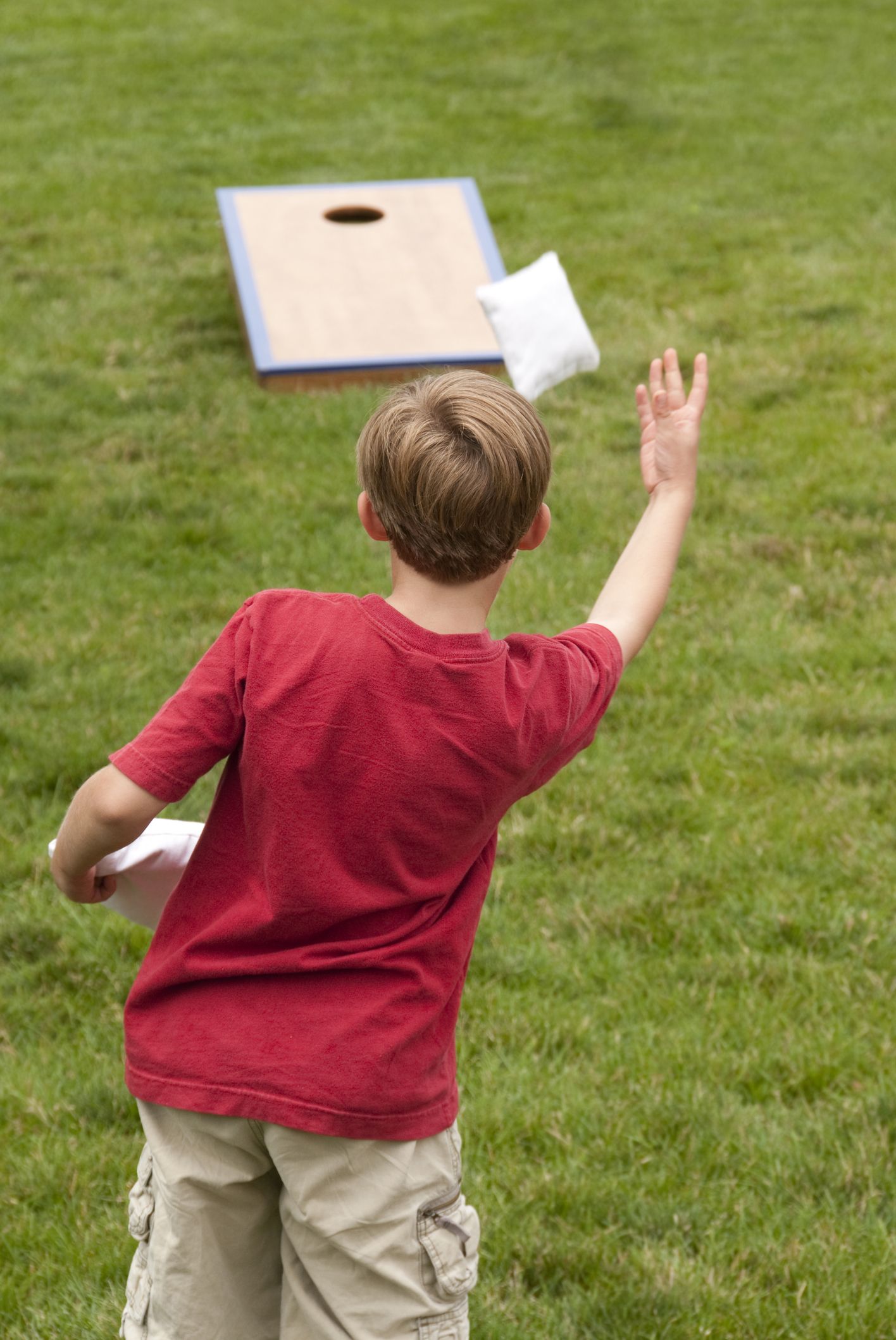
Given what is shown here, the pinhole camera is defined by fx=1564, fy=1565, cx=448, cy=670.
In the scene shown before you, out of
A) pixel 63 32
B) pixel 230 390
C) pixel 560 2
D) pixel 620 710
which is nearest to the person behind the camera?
pixel 620 710

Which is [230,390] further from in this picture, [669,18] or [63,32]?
[669,18]

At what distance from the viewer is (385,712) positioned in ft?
6.37

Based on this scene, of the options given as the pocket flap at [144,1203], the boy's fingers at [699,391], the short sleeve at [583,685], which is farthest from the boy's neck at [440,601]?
the pocket flap at [144,1203]

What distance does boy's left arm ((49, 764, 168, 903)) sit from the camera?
6.46 feet

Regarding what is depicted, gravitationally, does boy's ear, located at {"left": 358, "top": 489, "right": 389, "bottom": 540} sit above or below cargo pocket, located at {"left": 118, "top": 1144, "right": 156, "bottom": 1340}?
above

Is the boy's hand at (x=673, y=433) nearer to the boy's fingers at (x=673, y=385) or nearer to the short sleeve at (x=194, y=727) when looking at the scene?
Result: the boy's fingers at (x=673, y=385)

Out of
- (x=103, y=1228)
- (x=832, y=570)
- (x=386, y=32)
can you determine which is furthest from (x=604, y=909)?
(x=386, y=32)

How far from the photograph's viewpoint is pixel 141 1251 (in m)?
2.23

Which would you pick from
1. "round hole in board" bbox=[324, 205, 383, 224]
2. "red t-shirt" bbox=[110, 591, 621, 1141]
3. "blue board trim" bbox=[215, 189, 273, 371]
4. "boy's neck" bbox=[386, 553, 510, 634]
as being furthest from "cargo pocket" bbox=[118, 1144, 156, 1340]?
"round hole in board" bbox=[324, 205, 383, 224]

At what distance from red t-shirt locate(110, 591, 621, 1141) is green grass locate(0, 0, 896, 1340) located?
44.9 inches

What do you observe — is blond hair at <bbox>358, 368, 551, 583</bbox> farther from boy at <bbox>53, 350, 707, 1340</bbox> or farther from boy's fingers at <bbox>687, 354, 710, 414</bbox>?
boy's fingers at <bbox>687, 354, 710, 414</bbox>

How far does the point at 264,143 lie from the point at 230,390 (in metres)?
4.41

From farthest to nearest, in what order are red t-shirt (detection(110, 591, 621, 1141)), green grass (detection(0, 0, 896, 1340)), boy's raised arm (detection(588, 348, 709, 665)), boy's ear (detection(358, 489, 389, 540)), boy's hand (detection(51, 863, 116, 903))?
1. green grass (detection(0, 0, 896, 1340))
2. boy's raised arm (detection(588, 348, 709, 665))
3. boy's hand (detection(51, 863, 116, 903))
4. boy's ear (detection(358, 489, 389, 540))
5. red t-shirt (detection(110, 591, 621, 1141))

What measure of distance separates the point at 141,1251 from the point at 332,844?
2.36 ft
